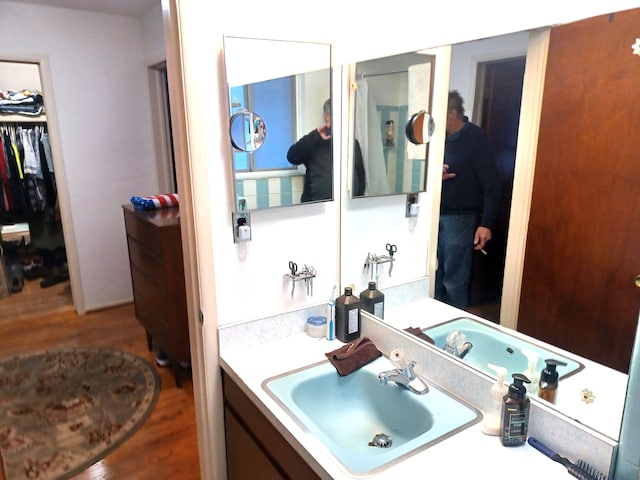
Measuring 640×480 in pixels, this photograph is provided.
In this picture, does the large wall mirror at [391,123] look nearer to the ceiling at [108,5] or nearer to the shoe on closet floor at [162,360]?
the shoe on closet floor at [162,360]

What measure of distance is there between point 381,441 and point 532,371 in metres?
0.44

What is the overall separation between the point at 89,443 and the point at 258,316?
4.61 ft

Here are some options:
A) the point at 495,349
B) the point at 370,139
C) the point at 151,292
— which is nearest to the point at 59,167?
the point at 151,292

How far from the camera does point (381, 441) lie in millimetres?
1198

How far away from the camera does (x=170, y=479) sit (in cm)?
197

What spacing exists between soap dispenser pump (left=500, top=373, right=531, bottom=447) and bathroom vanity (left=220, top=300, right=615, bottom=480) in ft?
0.08

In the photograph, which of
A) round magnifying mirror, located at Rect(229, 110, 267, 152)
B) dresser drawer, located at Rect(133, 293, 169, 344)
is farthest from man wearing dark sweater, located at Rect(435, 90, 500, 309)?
dresser drawer, located at Rect(133, 293, 169, 344)

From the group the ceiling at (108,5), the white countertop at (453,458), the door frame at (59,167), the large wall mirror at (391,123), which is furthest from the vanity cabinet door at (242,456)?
the ceiling at (108,5)

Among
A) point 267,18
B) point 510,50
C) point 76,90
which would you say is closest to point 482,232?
point 510,50

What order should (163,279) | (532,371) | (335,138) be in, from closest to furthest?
1. (532,371)
2. (335,138)
3. (163,279)

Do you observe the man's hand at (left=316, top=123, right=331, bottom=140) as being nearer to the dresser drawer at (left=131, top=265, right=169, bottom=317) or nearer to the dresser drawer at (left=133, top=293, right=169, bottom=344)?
the dresser drawer at (left=131, top=265, right=169, bottom=317)

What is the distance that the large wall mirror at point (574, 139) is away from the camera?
2.94ft

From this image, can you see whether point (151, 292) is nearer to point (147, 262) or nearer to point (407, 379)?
point (147, 262)

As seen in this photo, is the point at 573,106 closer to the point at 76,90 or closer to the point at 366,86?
the point at 366,86
